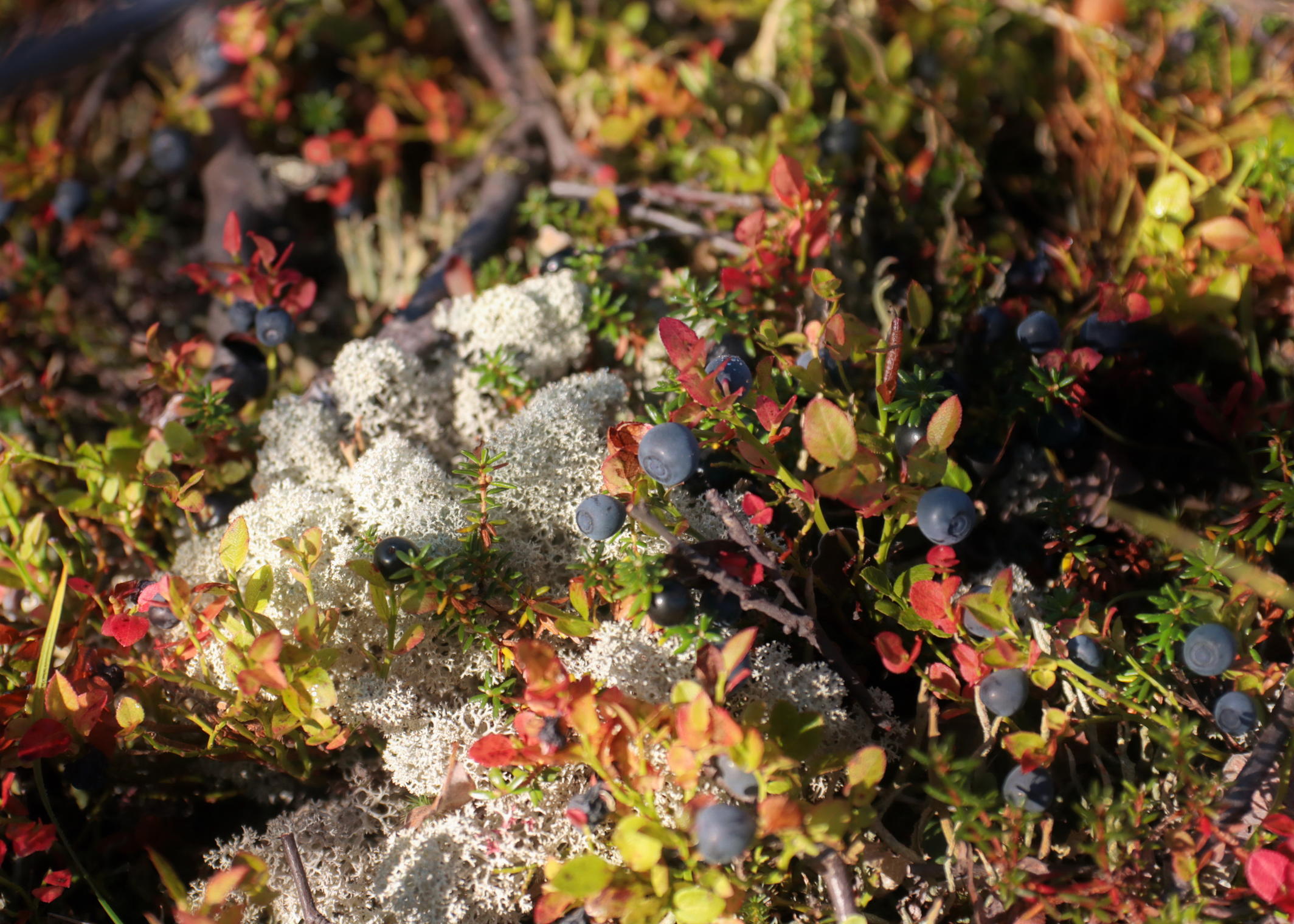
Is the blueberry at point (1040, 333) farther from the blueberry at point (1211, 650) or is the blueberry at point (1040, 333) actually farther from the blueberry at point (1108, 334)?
the blueberry at point (1211, 650)

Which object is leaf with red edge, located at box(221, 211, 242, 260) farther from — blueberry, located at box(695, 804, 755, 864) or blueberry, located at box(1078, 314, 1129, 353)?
blueberry, located at box(1078, 314, 1129, 353)

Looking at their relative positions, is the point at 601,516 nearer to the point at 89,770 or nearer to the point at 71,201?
the point at 89,770

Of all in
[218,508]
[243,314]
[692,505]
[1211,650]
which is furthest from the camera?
[243,314]

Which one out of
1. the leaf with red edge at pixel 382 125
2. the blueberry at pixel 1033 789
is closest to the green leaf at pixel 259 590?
the blueberry at pixel 1033 789

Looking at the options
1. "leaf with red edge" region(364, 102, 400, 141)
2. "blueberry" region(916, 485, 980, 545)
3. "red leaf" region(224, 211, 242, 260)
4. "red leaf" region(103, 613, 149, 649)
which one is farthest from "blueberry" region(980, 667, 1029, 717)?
"leaf with red edge" region(364, 102, 400, 141)

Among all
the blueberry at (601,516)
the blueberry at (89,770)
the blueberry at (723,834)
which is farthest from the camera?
the blueberry at (89,770)

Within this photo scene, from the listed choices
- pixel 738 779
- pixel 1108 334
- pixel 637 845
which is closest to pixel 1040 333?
A: pixel 1108 334

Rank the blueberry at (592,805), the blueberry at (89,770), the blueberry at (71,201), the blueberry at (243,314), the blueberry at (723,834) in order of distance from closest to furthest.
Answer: the blueberry at (723,834)
the blueberry at (592,805)
the blueberry at (89,770)
the blueberry at (243,314)
the blueberry at (71,201)
